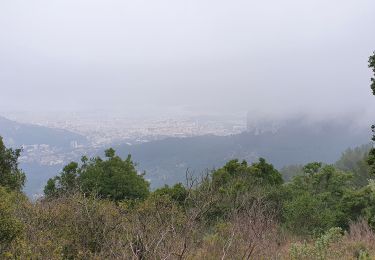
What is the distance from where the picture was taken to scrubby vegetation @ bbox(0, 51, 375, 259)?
1103 cm

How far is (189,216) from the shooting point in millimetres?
9516

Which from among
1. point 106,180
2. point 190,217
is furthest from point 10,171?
point 190,217

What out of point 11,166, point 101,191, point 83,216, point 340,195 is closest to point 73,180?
point 101,191

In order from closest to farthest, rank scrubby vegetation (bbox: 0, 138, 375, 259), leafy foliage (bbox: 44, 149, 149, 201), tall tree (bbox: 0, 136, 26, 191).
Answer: scrubby vegetation (bbox: 0, 138, 375, 259)
tall tree (bbox: 0, 136, 26, 191)
leafy foliage (bbox: 44, 149, 149, 201)

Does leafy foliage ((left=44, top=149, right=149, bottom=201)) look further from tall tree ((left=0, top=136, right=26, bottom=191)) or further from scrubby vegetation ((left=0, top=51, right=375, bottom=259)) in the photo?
tall tree ((left=0, top=136, right=26, bottom=191))

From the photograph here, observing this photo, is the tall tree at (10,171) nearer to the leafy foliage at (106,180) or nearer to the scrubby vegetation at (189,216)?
the scrubby vegetation at (189,216)

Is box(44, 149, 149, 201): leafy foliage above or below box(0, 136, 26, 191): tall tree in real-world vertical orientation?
below

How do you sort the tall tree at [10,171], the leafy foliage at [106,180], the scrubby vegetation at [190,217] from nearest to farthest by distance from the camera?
the scrubby vegetation at [190,217] → the tall tree at [10,171] → the leafy foliage at [106,180]

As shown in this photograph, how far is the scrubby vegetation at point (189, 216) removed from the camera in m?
11.0

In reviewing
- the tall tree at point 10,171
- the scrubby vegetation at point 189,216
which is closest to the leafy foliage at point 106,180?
the scrubby vegetation at point 189,216

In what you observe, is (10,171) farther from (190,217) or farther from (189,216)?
(190,217)

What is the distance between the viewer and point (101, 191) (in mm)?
31656

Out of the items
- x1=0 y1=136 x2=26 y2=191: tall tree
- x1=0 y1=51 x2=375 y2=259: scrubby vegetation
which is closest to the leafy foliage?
x1=0 y1=51 x2=375 y2=259: scrubby vegetation

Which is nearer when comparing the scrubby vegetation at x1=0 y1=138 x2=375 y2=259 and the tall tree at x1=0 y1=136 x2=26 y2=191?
the scrubby vegetation at x1=0 y1=138 x2=375 y2=259
